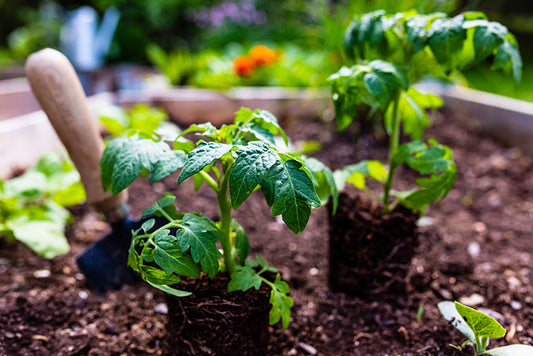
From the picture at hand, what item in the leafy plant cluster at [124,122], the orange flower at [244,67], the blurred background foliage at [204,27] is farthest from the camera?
the blurred background foliage at [204,27]

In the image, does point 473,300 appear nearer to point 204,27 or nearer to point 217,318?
point 217,318

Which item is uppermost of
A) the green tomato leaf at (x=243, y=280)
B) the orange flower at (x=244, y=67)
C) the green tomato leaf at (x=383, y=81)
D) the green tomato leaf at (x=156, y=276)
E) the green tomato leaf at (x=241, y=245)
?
the green tomato leaf at (x=383, y=81)

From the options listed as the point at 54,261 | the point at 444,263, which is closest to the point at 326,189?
the point at 444,263

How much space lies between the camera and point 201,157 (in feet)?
2.55

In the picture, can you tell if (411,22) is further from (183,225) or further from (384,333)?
(384,333)

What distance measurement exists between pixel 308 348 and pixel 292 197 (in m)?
0.59

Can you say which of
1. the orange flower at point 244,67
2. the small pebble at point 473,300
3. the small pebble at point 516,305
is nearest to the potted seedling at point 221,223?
the small pebble at point 473,300

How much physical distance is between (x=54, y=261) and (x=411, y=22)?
143 centimetres

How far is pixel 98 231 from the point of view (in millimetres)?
1673

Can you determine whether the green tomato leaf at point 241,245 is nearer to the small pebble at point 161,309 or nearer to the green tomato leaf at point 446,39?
the small pebble at point 161,309

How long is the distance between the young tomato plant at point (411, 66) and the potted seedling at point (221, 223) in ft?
0.70

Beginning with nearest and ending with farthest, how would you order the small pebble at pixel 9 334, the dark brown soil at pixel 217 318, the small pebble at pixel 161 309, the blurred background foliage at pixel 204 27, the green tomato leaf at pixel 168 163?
1. the green tomato leaf at pixel 168 163
2. the dark brown soil at pixel 217 318
3. the small pebble at pixel 9 334
4. the small pebble at pixel 161 309
5. the blurred background foliage at pixel 204 27

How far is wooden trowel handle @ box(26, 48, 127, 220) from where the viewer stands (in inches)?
41.3

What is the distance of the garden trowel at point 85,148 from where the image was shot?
1.05 metres
